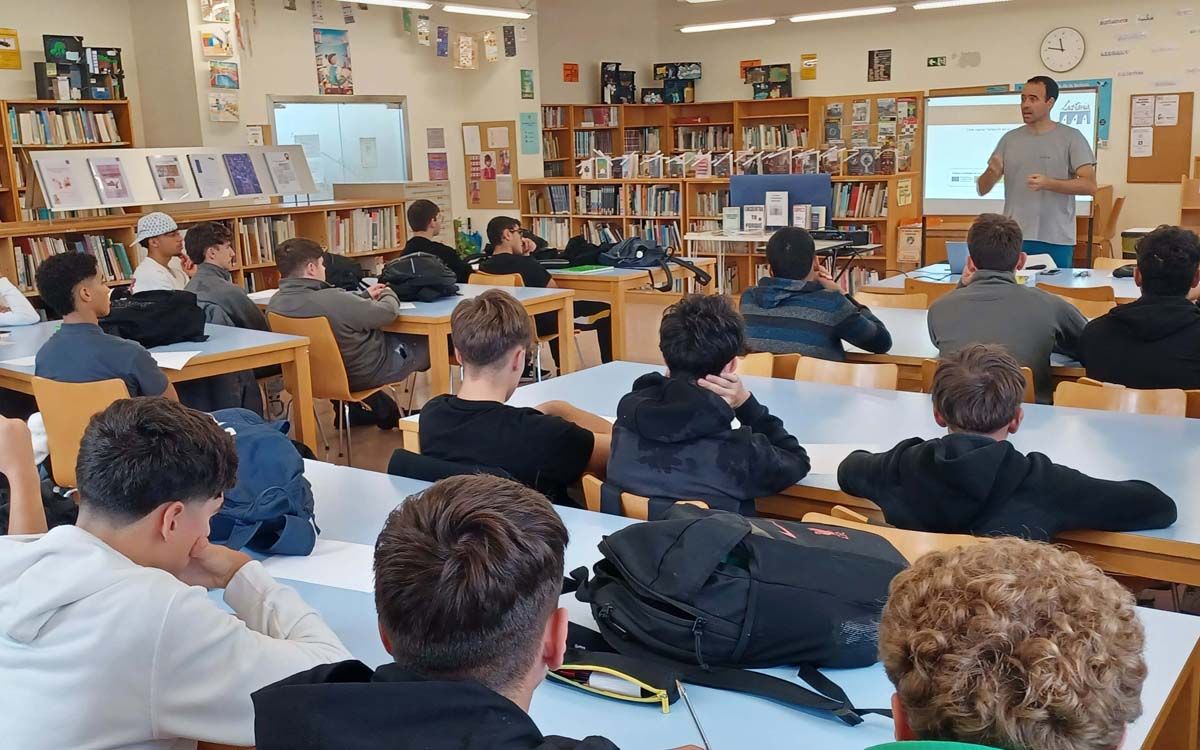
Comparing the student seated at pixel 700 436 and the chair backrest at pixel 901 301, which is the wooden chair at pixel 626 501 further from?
the chair backrest at pixel 901 301

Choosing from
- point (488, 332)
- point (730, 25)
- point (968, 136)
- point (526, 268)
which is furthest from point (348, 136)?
point (488, 332)

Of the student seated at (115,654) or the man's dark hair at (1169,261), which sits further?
the man's dark hair at (1169,261)

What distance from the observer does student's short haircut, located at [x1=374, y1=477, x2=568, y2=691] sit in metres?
1.09

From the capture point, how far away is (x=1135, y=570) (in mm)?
2025

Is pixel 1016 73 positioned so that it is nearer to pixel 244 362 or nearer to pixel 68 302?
pixel 244 362

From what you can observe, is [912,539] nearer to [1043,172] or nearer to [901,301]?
[901,301]

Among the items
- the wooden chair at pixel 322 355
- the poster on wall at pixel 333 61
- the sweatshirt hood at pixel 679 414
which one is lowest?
the wooden chair at pixel 322 355


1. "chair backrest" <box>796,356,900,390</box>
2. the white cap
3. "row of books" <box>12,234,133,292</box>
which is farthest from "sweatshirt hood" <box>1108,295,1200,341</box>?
"row of books" <box>12,234,133,292</box>

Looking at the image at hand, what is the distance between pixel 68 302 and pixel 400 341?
178 centimetres

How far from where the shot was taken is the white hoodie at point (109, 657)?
1.37 metres

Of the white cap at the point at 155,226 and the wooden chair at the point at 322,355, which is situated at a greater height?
the white cap at the point at 155,226

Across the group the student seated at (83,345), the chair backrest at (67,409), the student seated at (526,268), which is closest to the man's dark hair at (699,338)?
the chair backrest at (67,409)

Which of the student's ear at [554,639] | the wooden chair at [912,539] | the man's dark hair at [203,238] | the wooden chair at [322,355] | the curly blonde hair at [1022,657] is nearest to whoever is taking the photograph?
the curly blonde hair at [1022,657]

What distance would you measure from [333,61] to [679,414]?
7608mm
